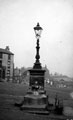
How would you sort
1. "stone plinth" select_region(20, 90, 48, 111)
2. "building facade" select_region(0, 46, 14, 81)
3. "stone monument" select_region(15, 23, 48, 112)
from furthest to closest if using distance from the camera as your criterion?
"building facade" select_region(0, 46, 14, 81) < "stone plinth" select_region(20, 90, 48, 111) < "stone monument" select_region(15, 23, 48, 112)

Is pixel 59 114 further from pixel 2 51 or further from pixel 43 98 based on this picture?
pixel 2 51

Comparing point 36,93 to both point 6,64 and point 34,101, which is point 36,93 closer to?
point 34,101

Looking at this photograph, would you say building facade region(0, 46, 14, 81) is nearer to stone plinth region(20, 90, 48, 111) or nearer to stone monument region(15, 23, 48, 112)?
stone monument region(15, 23, 48, 112)

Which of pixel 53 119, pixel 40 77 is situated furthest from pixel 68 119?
pixel 40 77

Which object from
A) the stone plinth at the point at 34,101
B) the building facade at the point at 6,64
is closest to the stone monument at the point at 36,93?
the stone plinth at the point at 34,101

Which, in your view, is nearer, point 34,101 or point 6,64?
point 34,101

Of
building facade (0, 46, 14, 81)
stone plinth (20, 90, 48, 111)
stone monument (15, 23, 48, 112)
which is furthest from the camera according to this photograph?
building facade (0, 46, 14, 81)

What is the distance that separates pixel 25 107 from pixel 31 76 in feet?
6.97

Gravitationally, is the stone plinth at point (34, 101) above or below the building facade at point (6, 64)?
below

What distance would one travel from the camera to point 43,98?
10.7 meters

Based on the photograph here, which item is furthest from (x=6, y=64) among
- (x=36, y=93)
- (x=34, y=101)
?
(x=34, y=101)

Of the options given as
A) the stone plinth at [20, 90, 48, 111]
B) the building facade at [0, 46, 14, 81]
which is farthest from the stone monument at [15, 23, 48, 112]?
the building facade at [0, 46, 14, 81]

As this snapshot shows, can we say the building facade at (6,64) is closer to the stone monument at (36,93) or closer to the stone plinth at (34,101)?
the stone monument at (36,93)

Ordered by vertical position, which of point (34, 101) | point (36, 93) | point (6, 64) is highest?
point (6, 64)
